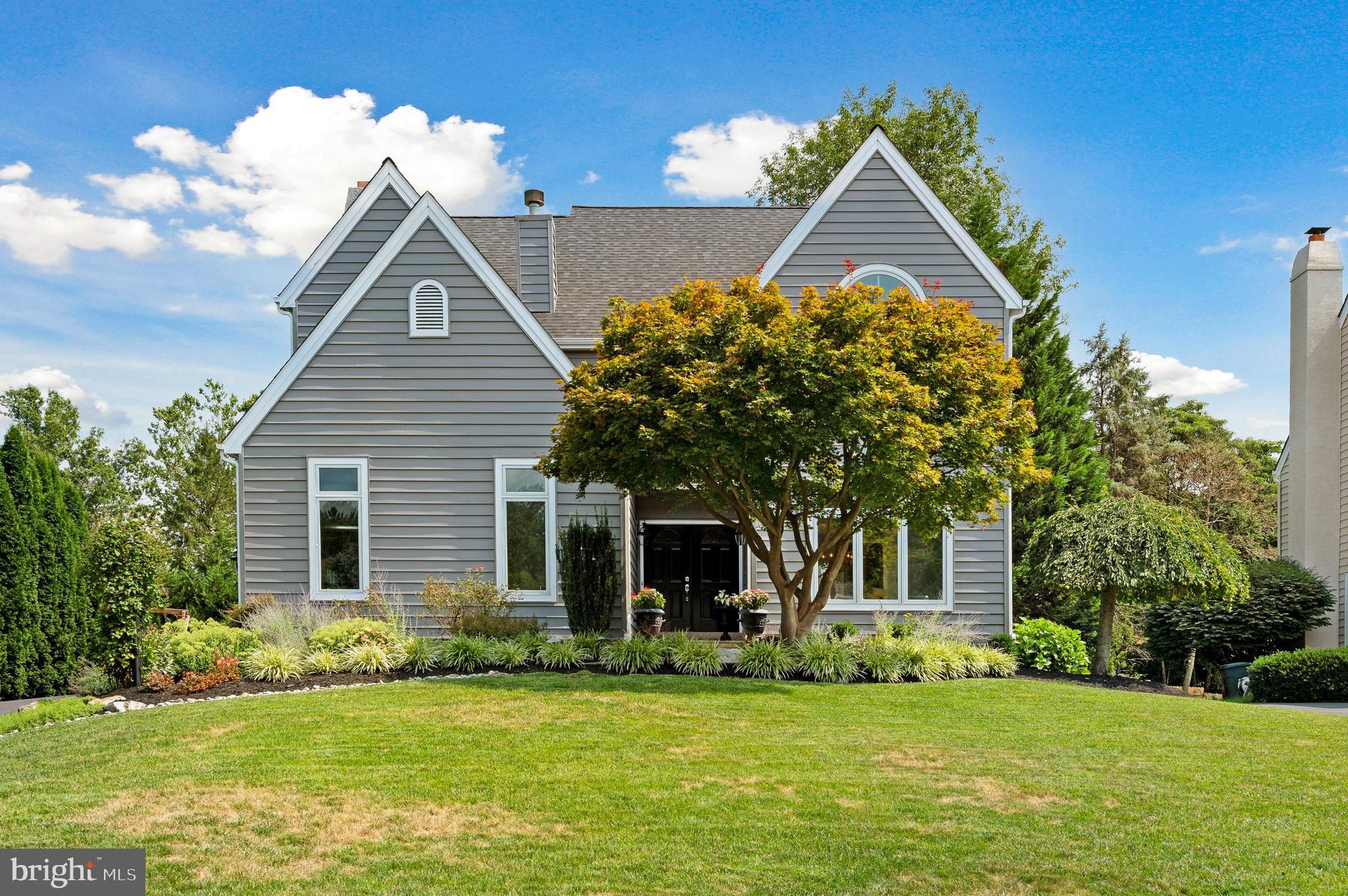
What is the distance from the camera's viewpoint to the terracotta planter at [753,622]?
52.3 feet

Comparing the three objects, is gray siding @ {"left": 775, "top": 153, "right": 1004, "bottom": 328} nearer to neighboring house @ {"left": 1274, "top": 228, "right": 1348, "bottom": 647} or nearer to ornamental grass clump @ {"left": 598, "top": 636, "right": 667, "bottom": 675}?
ornamental grass clump @ {"left": 598, "top": 636, "right": 667, "bottom": 675}

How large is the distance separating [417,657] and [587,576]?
118 inches

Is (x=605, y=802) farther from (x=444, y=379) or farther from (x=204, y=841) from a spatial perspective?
(x=444, y=379)

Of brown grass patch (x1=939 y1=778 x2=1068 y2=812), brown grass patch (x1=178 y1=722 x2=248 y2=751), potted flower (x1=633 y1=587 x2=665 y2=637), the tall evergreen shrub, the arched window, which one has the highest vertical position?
the arched window

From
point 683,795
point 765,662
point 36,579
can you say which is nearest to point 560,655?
point 765,662

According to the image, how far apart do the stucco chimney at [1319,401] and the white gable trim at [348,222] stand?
1701cm

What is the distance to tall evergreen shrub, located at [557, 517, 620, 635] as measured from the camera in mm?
14617

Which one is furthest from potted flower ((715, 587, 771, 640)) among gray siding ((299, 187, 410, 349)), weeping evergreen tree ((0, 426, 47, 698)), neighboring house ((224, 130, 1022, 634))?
weeping evergreen tree ((0, 426, 47, 698))

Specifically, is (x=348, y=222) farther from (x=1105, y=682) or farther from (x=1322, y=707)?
(x=1322, y=707)

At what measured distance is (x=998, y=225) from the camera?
3022cm

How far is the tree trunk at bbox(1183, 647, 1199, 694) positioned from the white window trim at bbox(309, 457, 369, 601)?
12.9 m

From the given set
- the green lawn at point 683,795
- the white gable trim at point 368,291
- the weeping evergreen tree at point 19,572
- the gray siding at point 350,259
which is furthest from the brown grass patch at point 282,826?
the gray siding at point 350,259

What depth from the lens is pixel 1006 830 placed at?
6.89 metres

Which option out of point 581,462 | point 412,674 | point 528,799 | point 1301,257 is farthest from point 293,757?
point 1301,257
